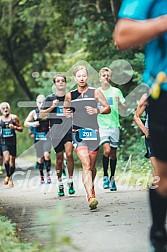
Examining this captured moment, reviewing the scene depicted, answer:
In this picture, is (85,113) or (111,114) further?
(111,114)

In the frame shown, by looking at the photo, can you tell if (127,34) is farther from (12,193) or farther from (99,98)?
(12,193)

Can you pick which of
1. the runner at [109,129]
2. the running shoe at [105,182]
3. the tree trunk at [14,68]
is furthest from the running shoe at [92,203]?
the tree trunk at [14,68]

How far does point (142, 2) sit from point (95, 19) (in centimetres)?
1900

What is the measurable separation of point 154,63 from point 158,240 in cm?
105

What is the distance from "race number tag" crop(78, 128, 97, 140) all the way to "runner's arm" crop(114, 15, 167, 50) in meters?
6.20

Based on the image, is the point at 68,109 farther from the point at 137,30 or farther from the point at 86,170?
the point at 137,30

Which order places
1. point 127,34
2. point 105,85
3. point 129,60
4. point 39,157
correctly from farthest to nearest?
point 129,60 < point 39,157 < point 105,85 < point 127,34

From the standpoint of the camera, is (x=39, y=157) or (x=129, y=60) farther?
(x=129, y=60)

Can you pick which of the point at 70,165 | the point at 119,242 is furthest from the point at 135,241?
the point at 70,165

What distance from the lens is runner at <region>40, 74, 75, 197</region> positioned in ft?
39.5

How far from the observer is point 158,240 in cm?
442

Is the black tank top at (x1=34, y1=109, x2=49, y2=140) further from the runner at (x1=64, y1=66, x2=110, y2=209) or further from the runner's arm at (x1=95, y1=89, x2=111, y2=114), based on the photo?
the runner's arm at (x1=95, y1=89, x2=111, y2=114)

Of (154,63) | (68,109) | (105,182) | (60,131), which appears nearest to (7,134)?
(105,182)

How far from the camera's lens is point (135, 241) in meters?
6.88
